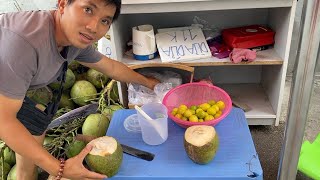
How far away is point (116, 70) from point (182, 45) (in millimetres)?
389

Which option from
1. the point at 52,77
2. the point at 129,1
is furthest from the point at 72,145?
the point at 129,1

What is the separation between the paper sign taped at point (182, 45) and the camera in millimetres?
1447

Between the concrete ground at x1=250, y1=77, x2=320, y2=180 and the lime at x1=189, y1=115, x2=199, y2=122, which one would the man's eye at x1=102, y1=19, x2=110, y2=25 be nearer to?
the lime at x1=189, y1=115, x2=199, y2=122

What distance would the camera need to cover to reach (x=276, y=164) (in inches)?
54.4

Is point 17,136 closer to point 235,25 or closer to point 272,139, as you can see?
point 272,139

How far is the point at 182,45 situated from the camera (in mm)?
1504

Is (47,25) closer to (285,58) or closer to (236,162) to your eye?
(236,162)

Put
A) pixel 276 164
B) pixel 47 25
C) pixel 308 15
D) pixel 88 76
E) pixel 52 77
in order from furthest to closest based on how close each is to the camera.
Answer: pixel 88 76 → pixel 276 164 → pixel 52 77 → pixel 47 25 → pixel 308 15

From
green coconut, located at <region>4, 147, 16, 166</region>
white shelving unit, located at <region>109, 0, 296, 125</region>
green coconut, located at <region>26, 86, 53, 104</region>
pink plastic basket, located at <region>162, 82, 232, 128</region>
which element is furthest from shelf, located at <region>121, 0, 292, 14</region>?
green coconut, located at <region>4, 147, 16, 166</region>

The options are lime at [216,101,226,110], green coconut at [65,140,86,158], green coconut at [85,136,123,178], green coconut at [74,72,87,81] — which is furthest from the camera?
green coconut at [74,72,87,81]

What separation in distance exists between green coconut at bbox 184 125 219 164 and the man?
285mm

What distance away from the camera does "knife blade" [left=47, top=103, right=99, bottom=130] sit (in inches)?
57.4

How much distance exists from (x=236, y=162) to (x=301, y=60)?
1.61 feet

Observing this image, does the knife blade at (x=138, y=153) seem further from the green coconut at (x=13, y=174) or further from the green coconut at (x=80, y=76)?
the green coconut at (x=80, y=76)
